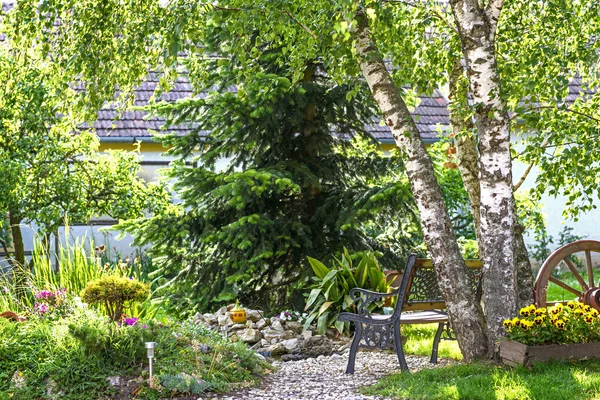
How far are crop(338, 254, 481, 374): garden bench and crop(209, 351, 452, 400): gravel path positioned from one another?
0.23m

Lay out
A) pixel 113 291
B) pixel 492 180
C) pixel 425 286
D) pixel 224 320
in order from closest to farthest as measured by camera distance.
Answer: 1. pixel 492 180
2. pixel 425 286
3. pixel 113 291
4. pixel 224 320

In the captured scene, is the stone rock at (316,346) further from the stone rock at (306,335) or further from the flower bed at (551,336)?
the flower bed at (551,336)

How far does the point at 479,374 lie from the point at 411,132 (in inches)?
81.9

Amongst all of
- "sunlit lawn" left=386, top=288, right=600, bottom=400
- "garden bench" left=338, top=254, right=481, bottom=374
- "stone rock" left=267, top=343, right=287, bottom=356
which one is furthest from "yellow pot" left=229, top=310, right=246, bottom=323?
"sunlit lawn" left=386, top=288, right=600, bottom=400

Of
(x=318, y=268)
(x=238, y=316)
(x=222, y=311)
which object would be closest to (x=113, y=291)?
(x=238, y=316)

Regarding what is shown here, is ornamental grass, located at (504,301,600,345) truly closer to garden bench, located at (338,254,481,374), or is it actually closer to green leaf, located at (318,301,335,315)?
garden bench, located at (338,254,481,374)

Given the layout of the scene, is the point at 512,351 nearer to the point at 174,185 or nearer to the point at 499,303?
the point at 499,303

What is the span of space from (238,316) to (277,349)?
79cm

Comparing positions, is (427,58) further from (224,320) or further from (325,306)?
(224,320)

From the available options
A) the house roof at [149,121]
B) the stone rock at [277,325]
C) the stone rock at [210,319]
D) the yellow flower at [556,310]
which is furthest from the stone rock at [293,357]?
the house roof at [149,121]

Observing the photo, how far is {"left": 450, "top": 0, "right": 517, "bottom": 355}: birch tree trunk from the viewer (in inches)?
264

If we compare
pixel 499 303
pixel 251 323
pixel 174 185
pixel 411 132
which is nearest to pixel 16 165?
pixel 174 185

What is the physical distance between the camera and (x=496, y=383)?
5910 mm

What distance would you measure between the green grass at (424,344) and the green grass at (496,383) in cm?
123
